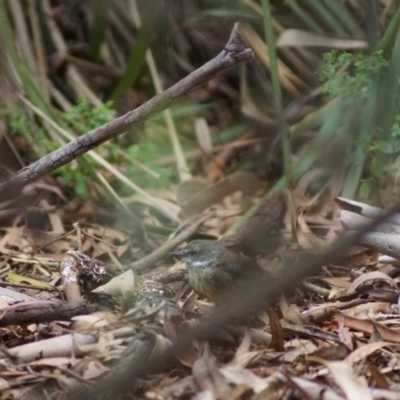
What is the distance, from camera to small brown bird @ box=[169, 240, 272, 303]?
4066 mm

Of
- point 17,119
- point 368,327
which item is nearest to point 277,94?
point 368,327

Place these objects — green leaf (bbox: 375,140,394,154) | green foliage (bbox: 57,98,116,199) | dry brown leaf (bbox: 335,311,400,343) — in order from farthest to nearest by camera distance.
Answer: green foliage (bbox: 57,98,116,199) < green leaf (bbox: 375,140,394,154) < dry brown leaf (bbox: 335,311,400,343)

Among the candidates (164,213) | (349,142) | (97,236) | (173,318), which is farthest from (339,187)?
(173,318)

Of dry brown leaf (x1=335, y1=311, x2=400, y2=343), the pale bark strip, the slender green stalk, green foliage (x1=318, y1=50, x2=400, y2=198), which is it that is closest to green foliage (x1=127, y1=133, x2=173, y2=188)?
green foliage (x1=318, y1=50, x2=400, y2=198)

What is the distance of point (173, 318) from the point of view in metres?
3.36

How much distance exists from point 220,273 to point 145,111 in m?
0.89

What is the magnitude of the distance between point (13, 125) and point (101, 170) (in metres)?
0.68

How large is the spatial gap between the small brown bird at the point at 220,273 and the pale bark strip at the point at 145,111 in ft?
2.64

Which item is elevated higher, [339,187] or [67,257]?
[67,257]

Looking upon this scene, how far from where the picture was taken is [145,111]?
3.76m

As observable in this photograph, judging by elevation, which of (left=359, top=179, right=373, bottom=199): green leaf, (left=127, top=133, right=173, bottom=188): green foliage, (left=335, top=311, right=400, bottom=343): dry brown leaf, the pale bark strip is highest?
the pale bark strip

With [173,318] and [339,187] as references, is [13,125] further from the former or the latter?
[173,318]

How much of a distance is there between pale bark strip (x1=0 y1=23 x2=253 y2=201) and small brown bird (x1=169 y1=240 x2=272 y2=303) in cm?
80

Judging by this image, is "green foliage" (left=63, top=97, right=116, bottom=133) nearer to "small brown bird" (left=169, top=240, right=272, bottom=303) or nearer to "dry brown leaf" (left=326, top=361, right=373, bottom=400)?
"small brown bird" (left=169, top=240, right=272, bottom=303)
